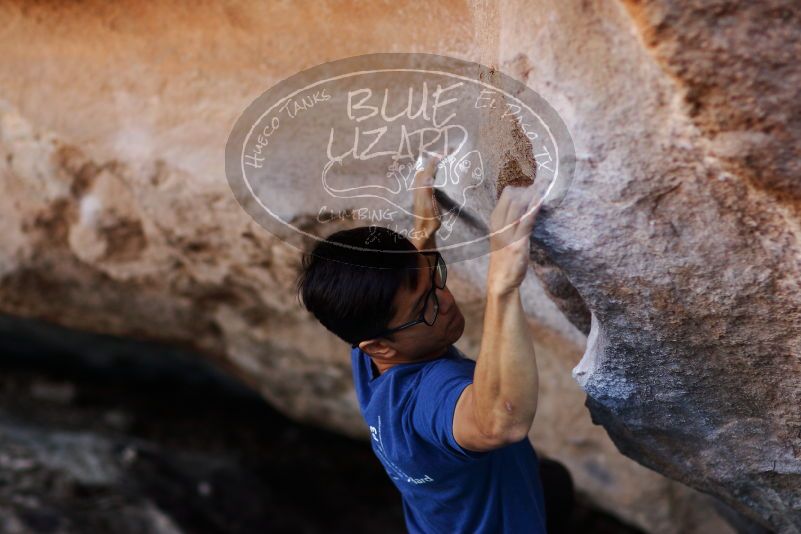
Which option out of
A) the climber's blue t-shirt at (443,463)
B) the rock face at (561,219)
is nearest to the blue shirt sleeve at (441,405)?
the climber's blue t-shirt at (443,463)

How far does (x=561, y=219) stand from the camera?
0.82 meters

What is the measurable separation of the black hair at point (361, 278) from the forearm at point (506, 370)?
0.15 meters

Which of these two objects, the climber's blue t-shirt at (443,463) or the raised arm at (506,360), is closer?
the raised arm at (506,360)

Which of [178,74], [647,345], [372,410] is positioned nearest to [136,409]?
[178,74]

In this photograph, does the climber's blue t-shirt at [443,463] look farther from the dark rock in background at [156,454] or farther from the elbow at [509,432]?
the dark rock in background at [156,454]

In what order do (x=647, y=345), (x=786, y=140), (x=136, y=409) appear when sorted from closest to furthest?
(x=786, y=140) < (x=647, y=345) < (x=136, y=409)

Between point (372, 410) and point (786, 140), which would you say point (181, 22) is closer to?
point (372, 410)

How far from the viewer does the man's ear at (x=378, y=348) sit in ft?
3.05

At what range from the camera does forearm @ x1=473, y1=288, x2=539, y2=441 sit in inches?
29.3

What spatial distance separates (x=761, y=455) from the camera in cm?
97

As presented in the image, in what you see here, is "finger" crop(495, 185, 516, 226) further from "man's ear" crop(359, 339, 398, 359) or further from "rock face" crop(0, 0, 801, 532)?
"man's ear" crop(359, 339, 398, 359)

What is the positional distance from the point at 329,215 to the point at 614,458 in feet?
2.38

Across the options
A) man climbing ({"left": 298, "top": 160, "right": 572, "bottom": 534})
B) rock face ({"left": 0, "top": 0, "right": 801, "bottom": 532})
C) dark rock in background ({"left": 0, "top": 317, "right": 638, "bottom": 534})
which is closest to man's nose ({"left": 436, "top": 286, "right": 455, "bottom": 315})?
man climbing ({"left": 298, "top": 160, "right": 572, "bottom": 534})

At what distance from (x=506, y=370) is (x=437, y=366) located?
179 millimetres
